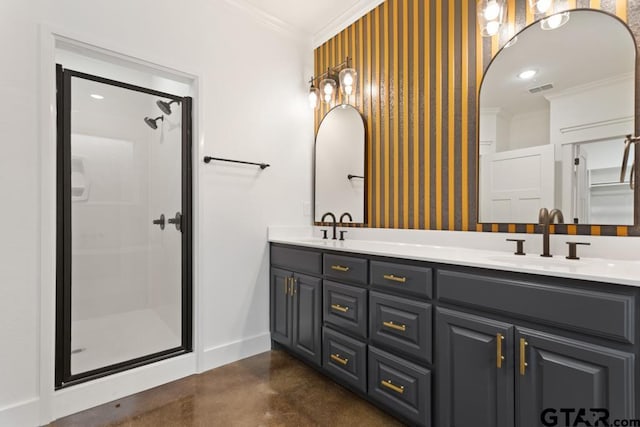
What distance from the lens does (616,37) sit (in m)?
1.46

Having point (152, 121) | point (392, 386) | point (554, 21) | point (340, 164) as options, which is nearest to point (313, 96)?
point (340, 164)

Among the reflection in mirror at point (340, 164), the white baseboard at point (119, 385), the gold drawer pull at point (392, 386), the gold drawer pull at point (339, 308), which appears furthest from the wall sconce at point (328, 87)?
the white baseboard at point (119, 385)

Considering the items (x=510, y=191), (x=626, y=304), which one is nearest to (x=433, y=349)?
(x=626, y=304)

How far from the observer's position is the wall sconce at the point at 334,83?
8.51 ft

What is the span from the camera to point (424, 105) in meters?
2.18

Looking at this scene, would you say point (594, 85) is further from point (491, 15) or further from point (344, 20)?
point (344, 20)

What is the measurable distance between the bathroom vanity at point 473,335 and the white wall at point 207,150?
0.69 m

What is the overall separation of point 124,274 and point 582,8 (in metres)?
3.20

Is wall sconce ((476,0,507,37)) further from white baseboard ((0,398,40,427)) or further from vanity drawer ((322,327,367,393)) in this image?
white baseboard ((0,398,40,427))

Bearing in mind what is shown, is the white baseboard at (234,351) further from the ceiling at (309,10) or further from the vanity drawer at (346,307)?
the ceiling at (309,10)

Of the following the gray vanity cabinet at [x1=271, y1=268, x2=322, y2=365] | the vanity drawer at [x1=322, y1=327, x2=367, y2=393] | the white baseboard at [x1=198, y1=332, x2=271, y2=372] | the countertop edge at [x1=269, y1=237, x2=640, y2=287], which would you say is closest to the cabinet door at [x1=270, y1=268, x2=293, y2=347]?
the gray vanity cabinet at [x1=271, y1=268, x2=322, y2=365]

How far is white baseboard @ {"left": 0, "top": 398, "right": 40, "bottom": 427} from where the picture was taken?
1596 millimetres

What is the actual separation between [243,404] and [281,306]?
77 centimetres

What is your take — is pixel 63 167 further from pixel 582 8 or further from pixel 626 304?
pixel 582 8
